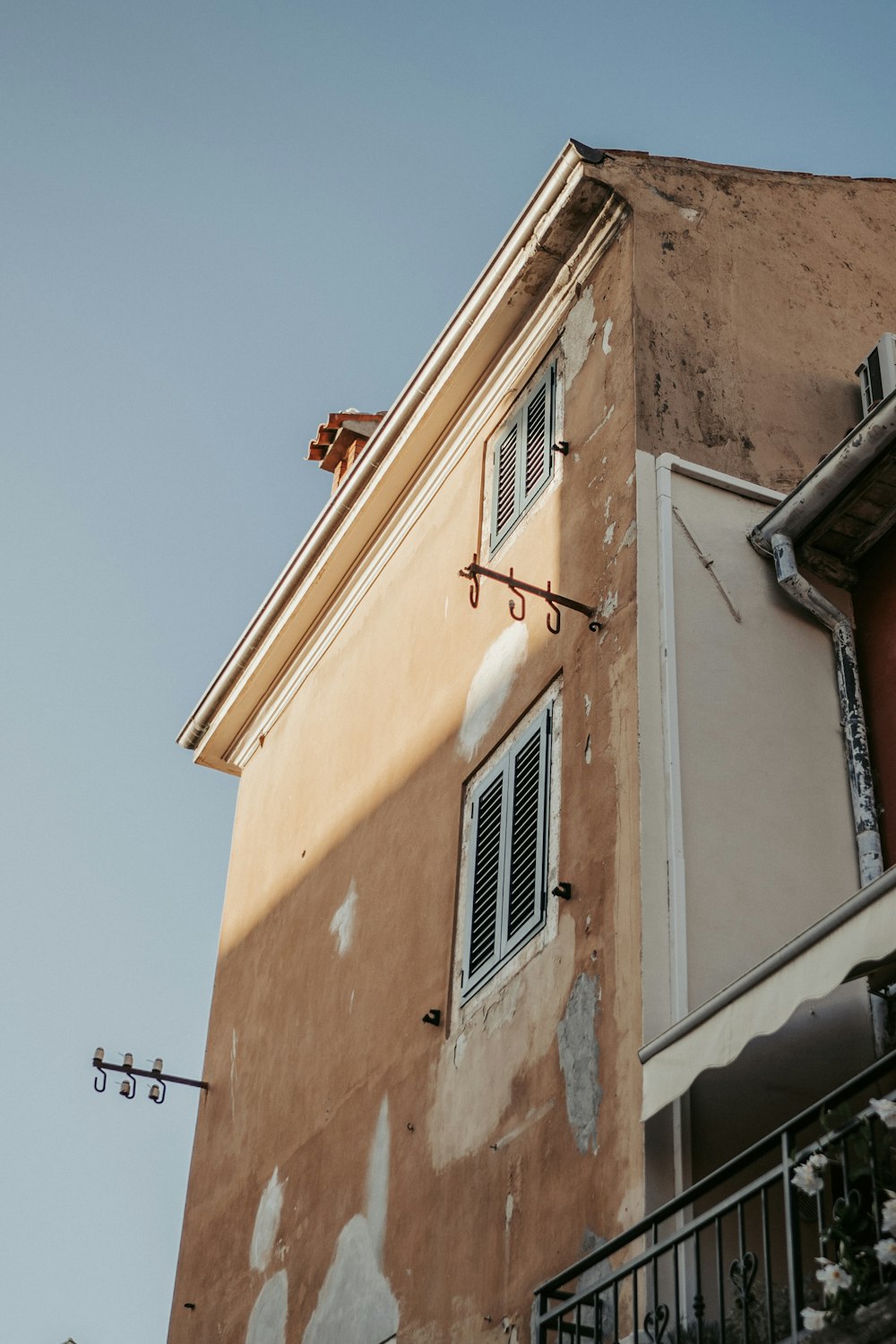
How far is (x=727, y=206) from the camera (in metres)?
11.8

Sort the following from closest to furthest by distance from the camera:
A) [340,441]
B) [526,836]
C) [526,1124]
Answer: [526,1124], [526,836], [340,441]

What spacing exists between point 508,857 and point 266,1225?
132 inches

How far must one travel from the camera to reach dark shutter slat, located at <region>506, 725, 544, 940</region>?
920 cm

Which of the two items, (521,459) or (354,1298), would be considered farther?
(521,459)

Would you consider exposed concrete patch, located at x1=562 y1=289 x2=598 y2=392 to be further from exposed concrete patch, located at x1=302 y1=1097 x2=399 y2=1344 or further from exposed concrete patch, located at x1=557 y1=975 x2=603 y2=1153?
exposed concrete patch, located at x1=302 y1=1097 x2=399 y2=1344

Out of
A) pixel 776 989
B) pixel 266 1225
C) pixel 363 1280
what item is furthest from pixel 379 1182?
pixel 776 989

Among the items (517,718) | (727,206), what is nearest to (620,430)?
(517,718)

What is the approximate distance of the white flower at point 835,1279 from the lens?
224 inches

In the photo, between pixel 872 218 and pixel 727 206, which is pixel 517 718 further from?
pixel 872 218

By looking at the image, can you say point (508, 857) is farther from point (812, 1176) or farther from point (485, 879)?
point (812, 1176)

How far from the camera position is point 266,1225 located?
438 inches

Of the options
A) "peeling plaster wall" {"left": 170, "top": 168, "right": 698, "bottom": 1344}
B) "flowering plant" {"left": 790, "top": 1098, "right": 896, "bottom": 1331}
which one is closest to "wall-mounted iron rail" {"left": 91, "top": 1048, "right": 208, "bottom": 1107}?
"peeling plaster wall" {"left": 170, "top": 168, "right": 698, "bottom": 1344}

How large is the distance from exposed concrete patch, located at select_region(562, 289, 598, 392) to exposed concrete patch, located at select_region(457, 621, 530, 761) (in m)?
1.86

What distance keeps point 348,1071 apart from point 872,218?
7205mm
